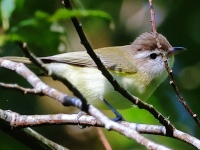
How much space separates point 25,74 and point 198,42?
8.75 ft

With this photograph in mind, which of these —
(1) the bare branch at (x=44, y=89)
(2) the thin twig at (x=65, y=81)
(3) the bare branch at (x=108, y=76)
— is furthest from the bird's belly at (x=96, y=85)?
(2) the thin twig at (x=65, y=81)

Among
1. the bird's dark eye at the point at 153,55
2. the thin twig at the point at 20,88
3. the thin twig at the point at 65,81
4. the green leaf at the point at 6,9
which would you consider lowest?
the thin twig at the point at 65,81

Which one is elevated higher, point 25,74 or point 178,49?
point 178,49

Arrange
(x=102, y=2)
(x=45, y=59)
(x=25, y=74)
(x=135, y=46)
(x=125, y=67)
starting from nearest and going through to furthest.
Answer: (x=25, y=74) < (x=45, y=59) < (x=125, y=67) < (x=135, y=46) < (x=102, y=2)

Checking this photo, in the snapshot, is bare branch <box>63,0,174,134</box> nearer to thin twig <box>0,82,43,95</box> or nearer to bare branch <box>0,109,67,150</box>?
thin twig <box>0,82,43,95</box>

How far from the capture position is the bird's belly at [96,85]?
143 inches

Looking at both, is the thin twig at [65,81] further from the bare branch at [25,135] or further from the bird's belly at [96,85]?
the bird's belly at [96,85]

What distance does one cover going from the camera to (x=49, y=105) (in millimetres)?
4941

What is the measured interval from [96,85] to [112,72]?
18 centimetres

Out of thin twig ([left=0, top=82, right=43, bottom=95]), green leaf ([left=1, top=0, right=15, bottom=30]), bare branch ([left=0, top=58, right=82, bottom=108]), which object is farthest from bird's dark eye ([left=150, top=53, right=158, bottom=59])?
thin twig ([left=0, top=82, right=43, bottom=95])

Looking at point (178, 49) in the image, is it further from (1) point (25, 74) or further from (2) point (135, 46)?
(1) point (25, 74)

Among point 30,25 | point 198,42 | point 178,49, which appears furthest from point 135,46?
point 30,25

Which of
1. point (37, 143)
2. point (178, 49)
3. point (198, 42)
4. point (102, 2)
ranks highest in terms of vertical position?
point (102, 2)

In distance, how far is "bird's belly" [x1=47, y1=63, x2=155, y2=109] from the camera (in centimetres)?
362
